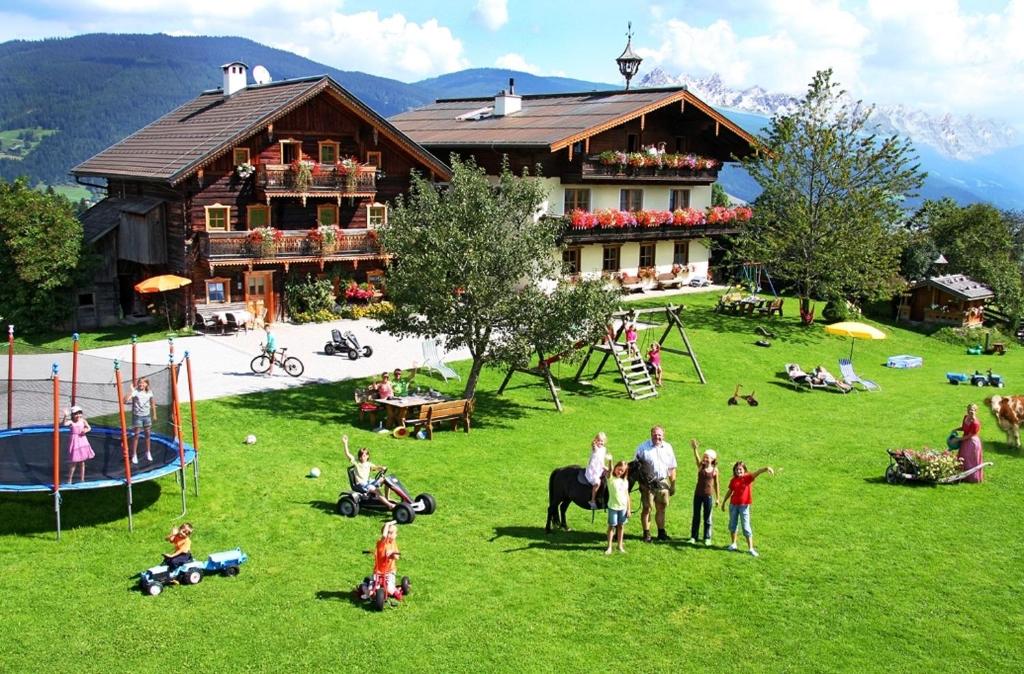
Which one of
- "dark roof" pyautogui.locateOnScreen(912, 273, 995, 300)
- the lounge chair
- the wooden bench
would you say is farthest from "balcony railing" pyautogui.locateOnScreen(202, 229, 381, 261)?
"dark roof" pyautogui.locateOnScreen(912, 273, 995, 300)

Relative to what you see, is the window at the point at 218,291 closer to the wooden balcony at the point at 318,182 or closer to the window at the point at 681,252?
the wooden balcony at the point at 318,182

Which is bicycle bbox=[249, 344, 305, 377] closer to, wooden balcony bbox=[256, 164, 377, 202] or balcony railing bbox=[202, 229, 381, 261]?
balcony railing bbox=[202, 229, 381, 261]

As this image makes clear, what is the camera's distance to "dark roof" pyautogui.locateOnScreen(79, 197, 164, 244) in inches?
1398

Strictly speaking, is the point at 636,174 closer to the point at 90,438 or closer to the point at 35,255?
the point at 35,255

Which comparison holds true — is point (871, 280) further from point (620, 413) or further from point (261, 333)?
point (261, 333)

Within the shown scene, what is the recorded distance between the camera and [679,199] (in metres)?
48.2

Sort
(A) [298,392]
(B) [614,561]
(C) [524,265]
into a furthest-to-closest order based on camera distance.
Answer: (A) [298,392]
(C) [524,265]
(B) [614,561]

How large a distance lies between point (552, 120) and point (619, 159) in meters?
3.79

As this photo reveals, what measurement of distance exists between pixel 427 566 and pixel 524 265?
10089mm

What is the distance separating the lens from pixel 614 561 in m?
15.1

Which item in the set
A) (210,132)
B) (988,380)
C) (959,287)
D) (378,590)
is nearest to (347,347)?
(210,132)

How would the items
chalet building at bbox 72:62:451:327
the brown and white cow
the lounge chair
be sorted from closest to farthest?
1. the brown and white cow
2. the lounge chair
3. chalet building at bbox 72:62:451:327

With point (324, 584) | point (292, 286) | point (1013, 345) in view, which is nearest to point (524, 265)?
point (324, 584)

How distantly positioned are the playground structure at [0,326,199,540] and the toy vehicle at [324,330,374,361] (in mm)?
9631
